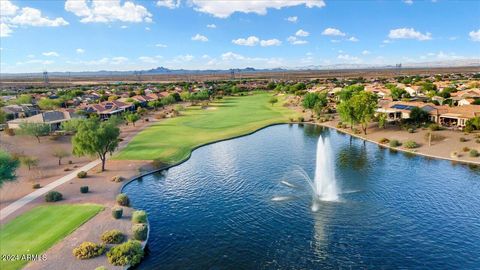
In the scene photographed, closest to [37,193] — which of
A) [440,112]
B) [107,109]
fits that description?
[107,109]

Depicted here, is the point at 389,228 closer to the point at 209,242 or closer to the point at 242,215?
the point at 242,215

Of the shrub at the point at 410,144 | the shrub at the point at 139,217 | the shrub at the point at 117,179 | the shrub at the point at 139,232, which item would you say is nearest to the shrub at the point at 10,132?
the shrub at the point at 117,179

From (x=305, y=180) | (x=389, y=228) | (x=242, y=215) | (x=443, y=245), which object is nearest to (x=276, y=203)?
(x=242, y=215)

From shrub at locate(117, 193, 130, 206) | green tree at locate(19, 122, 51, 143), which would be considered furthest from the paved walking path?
green tree at locate(19, 122, 51, 143)

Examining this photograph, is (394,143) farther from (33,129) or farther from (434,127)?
(33,129)

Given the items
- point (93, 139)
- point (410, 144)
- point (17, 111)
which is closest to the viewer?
point (93, 139)
